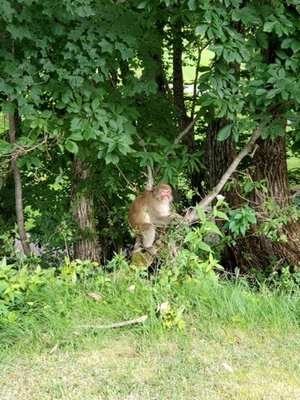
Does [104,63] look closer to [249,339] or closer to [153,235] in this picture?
[153,235]

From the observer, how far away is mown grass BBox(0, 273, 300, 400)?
337 centimetres

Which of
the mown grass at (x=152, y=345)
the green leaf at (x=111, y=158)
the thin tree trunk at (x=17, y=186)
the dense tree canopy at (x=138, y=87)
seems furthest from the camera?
the thin tree trunk at (x=17, y=186)

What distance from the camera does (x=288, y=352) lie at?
3799 mm

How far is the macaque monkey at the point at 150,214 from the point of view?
5.60 metres

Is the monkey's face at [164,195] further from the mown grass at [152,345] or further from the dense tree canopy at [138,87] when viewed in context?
the mown grass at [152,345]

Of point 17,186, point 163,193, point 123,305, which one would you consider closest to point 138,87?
point 163,193

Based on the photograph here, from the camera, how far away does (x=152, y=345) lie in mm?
3826

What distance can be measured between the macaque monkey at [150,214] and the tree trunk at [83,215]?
4.84ft

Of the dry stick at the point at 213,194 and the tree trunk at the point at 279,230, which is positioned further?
the tree trunk at the point at 279,230

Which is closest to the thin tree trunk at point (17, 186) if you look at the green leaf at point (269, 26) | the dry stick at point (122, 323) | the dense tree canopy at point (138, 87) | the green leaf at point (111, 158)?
the dense tree canopy at point (138, 87)

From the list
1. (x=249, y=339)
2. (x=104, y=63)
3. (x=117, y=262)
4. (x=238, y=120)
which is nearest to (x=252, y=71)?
(x=238, y=120)

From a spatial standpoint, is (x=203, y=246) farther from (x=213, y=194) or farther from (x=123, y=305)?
(x=213, y=194)

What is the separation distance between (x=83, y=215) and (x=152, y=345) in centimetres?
385

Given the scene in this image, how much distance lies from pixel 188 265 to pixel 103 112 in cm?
175
